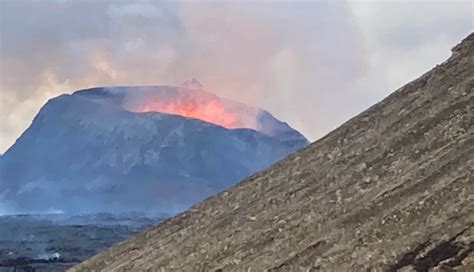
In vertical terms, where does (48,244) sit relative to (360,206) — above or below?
above

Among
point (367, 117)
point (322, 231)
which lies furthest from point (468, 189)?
point (367, 117)

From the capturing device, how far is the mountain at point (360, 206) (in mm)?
21141

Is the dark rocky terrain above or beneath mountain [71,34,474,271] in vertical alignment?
above

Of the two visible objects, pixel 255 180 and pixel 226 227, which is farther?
pixel 255 180

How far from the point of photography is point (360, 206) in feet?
79.6

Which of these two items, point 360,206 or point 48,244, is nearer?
point 360,206

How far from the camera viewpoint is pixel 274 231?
25.4m

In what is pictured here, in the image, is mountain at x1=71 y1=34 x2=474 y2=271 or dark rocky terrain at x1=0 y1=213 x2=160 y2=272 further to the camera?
dark rocky terrain at x1=0 y1=213 x2=160 y2=272

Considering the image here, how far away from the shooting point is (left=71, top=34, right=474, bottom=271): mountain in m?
21.1

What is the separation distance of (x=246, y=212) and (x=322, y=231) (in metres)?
5.21

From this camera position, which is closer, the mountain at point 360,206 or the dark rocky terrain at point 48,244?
the mountain at point 360,206

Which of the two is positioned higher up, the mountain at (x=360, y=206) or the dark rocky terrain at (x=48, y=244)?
the dark rocky terrain at (x=48, y=244)

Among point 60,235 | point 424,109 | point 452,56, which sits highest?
point 60,235

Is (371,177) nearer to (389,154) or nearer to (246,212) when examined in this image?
(389,154)
